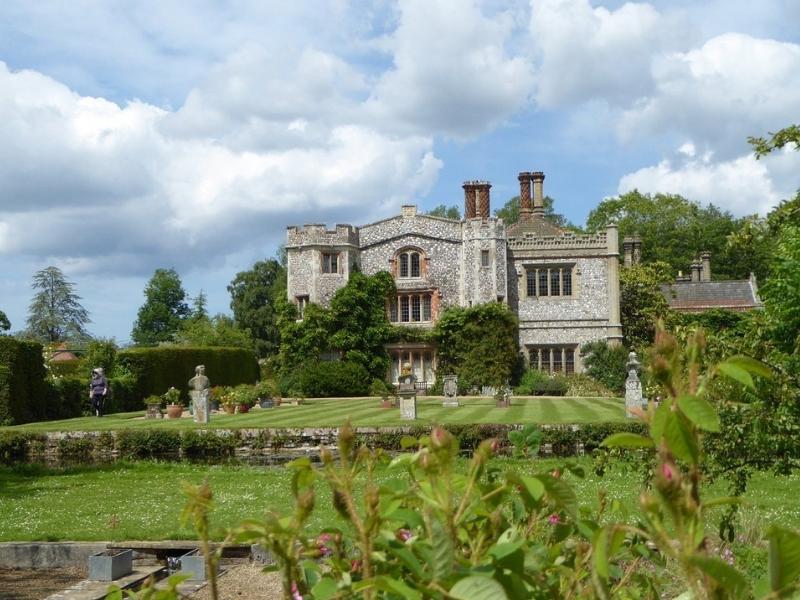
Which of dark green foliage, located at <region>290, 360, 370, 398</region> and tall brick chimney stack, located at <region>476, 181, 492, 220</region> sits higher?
tall brick chimney stack, located at <region>476, 181, 492, 220</region>

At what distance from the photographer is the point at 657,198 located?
2197 inches

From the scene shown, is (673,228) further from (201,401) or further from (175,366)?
(201,401)

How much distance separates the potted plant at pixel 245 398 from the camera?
2570cm

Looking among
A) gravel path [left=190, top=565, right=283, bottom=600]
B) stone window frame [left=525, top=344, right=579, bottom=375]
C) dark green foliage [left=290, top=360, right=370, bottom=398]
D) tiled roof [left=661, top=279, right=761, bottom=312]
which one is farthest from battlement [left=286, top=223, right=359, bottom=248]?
gravel path [left=190, top=565, right=283, bottom=600]

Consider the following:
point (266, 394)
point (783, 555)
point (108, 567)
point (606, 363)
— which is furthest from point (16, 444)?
point (606, 363)

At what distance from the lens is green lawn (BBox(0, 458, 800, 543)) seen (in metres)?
8.12

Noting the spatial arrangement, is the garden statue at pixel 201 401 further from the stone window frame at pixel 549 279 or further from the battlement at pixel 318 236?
the stone window frame at pixel 549 279

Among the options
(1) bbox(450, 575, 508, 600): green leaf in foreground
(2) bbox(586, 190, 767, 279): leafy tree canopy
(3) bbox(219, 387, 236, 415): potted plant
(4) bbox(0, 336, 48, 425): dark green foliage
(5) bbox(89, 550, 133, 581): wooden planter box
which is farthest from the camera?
(2) bbox(586, 190, 767, 279): leafy tree canopy

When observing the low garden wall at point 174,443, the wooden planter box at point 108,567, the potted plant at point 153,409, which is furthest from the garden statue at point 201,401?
the wooden planter box at point 108,567

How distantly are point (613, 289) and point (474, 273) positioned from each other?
18.4 ft

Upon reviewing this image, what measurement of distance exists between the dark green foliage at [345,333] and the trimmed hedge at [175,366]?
8.80 ft

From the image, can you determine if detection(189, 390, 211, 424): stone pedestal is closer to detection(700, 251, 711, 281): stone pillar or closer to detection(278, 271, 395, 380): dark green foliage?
detection(278, 271, 395, 380): dark green foliage

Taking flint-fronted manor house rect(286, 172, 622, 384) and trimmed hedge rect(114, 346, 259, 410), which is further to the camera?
flint-fronted manor house rect(286, 172, 622, 384)

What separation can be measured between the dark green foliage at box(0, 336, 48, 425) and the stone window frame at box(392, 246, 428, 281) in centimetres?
1475
